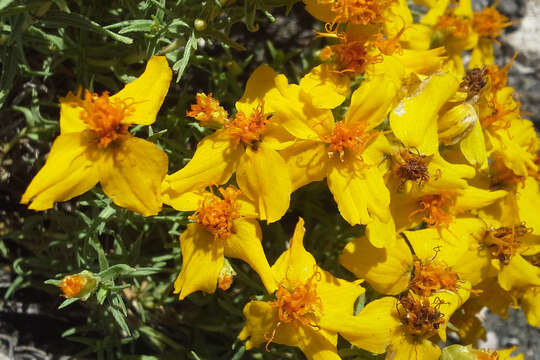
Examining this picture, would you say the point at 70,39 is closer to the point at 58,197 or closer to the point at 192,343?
the point at 58,197

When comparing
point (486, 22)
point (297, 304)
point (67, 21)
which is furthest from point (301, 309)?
point (486, 22)

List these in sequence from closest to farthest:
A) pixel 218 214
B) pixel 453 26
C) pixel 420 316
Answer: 1. pixel 218 214
2. pixel 420 316
3. pixel 453 26

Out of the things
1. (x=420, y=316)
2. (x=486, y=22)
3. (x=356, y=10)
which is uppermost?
(x=356, y=10)

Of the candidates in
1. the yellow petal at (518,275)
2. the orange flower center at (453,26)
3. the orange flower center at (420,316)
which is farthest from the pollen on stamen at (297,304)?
the orange flower center at (453,26)

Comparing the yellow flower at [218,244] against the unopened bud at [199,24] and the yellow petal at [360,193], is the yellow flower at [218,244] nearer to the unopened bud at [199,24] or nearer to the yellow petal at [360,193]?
the yellow petal at [360,193]

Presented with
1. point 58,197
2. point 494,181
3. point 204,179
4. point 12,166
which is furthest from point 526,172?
point 12,166

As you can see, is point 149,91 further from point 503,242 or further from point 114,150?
point 503,242
